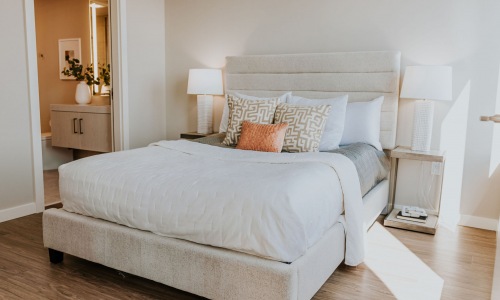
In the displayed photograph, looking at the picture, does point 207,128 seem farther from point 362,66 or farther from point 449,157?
point 449,157

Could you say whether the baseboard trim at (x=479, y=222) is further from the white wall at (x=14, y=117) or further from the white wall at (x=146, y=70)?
the white wall at (x=14, y=117)

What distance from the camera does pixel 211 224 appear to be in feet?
6.18

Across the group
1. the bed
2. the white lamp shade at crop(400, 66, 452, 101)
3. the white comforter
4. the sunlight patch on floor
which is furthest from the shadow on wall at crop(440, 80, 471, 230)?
the white comforter

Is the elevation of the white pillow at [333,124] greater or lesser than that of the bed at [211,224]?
greater

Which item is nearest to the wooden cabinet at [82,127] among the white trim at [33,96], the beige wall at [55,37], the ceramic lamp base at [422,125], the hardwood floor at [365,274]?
the beige wall at [55,37]

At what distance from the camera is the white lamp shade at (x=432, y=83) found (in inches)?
122

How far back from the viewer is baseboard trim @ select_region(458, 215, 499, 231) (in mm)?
3252

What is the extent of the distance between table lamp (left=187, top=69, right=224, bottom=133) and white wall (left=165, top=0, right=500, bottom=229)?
359 millimetres

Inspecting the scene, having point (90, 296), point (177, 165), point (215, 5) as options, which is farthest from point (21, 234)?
point (215, 5)

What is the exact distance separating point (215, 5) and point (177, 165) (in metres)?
2.59

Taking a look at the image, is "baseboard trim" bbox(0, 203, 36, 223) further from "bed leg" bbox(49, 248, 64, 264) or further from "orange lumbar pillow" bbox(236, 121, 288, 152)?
"orange lumbar pillow" bbox(236, 121, 288, 152)

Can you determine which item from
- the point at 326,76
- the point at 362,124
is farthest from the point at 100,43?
the point at 362,124

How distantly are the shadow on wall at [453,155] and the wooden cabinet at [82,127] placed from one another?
3.46 metres

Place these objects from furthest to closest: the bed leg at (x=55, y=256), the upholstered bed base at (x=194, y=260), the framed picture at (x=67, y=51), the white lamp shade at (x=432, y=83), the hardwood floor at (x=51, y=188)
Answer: the framed picture at (x=67, y=51) < the hardwood floor at (x=51, y=188) < the white lamp shade at (x=432, y=83) < the bed leg at (x=55, y=256) < the upholstered bed base at (x=194, y=260)
